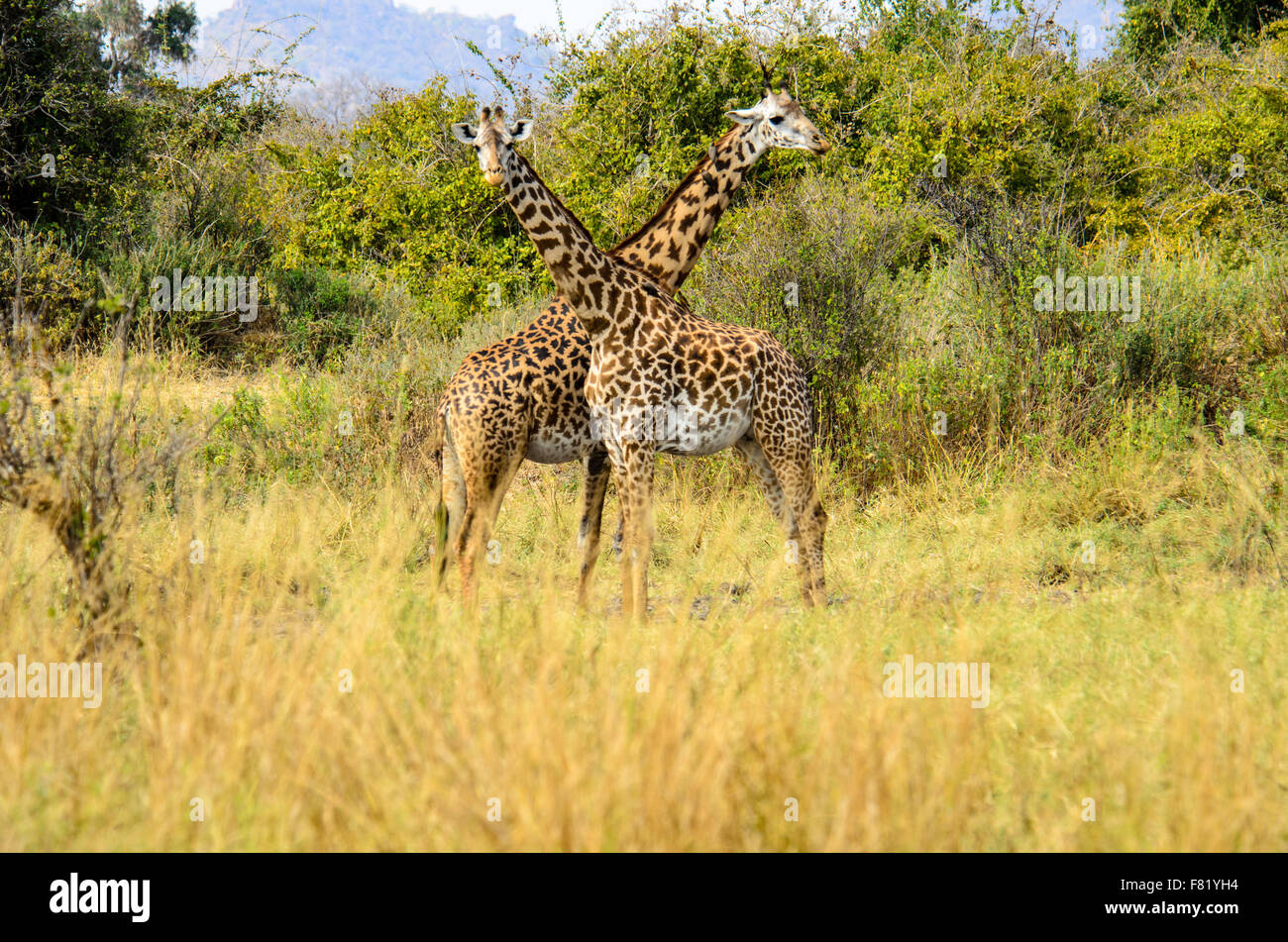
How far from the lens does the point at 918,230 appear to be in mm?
13961

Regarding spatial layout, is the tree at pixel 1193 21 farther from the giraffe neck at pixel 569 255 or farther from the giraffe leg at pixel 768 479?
the giraffe neck at pixel 569 255

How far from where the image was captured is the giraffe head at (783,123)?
6160 mm

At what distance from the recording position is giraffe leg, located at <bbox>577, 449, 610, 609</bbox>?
20.0 ft

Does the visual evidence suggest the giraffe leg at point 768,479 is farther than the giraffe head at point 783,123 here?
No

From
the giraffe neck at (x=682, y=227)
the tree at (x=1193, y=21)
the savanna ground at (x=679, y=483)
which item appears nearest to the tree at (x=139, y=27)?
the savanna ground at (x=679, y=483)

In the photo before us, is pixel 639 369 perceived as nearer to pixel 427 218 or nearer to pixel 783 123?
pixel 783 123

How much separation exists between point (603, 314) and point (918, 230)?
950 cm

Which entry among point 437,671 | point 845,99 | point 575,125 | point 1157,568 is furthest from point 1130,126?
point 437,671

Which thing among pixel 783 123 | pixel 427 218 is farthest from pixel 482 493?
pixel 427 218

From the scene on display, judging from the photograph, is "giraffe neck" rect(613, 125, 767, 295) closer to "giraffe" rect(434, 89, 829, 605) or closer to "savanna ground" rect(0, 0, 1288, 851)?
"giraffe" rect(434, 89, 829, 605)

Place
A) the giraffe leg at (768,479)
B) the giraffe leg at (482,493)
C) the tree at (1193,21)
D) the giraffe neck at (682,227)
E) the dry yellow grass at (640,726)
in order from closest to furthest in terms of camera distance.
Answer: the dry yellow grass at (640,726) → the giraffe leg at (482,493) → the giraffe leg at (768,479) → the giraffe neck at (682,227) → the tree at (1193,21)

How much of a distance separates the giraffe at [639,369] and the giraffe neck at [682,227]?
17.9 inches

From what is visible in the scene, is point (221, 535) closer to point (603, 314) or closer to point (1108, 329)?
point (603, 314)

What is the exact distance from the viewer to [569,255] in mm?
5527
